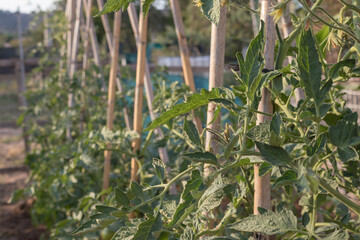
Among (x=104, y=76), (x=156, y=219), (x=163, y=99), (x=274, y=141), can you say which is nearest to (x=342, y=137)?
(x=274, y=141)

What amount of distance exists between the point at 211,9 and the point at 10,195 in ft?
10.2

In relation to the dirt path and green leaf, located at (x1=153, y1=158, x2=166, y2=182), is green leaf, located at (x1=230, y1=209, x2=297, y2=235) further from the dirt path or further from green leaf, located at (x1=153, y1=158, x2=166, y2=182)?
the dirt path

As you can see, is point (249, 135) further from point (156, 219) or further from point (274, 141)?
point (156, 219)

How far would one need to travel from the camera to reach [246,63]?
47 centimetres

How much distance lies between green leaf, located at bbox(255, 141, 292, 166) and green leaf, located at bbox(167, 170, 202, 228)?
157 mm

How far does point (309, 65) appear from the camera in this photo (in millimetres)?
452

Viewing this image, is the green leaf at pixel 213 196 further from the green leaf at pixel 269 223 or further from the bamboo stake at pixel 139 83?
the bamboo stake at pixel 139 83

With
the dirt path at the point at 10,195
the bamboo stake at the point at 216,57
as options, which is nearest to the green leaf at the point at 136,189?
the bamboo stake at the point at 216,57

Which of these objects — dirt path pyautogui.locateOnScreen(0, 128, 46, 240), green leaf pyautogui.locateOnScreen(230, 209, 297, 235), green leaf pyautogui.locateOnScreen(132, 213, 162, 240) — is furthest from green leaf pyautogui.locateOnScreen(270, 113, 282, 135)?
dirt path pyautogui.locateOnScreen(0, 128, 46, 240)

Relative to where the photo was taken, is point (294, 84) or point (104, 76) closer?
point (294, 84)

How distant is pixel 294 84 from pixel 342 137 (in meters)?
0.11

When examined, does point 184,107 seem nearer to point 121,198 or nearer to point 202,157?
point 202,157

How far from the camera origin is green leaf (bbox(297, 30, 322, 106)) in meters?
0.44

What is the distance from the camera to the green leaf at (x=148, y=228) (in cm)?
56
